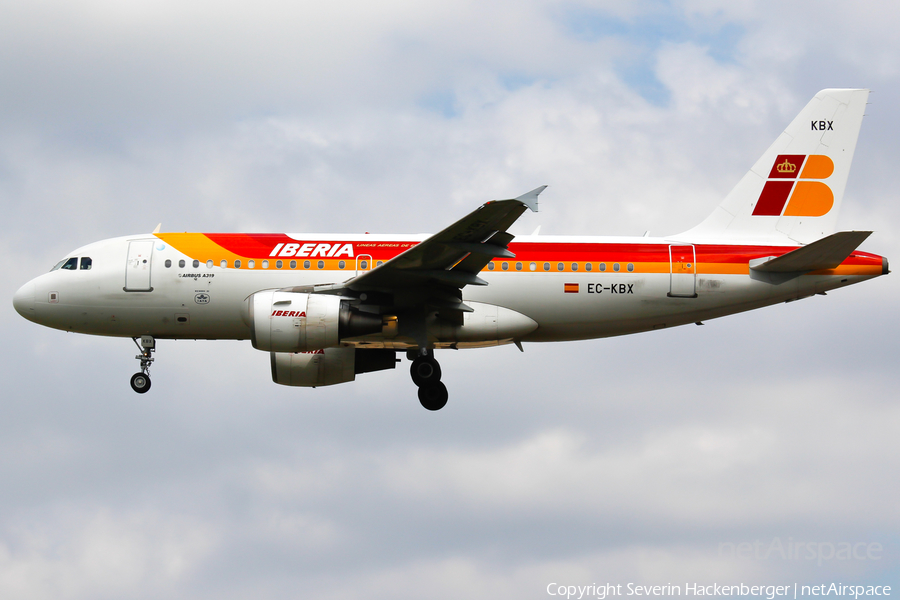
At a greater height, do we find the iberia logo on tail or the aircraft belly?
the iberia logo on tail

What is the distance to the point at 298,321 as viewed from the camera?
2438 centimetres

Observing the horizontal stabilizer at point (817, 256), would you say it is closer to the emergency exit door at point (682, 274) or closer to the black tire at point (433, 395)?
the emergency exit door at point (682, 274)

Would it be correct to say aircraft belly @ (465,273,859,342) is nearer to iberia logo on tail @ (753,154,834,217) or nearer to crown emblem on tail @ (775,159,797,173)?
iberia logo on tail @ (753,154,834,217)

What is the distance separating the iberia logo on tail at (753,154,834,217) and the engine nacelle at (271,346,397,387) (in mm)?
12054

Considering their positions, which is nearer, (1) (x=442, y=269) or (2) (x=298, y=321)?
(2) (x=298, y=321)

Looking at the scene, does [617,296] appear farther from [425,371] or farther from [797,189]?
[797,189]

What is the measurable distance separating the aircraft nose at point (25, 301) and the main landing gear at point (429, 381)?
11.1 m

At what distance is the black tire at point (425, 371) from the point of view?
2728 centimetres

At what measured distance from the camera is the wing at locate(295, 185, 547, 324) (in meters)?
22.7

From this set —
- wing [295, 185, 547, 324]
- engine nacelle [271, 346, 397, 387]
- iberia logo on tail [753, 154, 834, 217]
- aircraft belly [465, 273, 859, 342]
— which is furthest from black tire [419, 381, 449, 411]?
iberia logo on tail [753, 154, 834, 217]

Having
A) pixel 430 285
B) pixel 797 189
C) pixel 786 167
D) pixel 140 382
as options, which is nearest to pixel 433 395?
pixel 430 285

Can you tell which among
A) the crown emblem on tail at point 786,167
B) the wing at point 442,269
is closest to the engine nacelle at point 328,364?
the wing at point 442,269

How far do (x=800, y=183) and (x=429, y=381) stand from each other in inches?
496

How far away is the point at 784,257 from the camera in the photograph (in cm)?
2617
